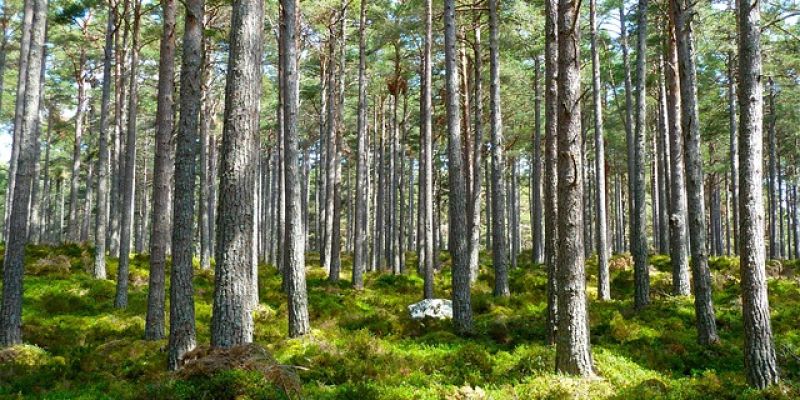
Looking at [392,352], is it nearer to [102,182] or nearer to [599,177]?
[599,177]

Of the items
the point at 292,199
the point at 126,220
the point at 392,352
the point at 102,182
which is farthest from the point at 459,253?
the point at 102,182

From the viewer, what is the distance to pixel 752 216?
727 centimetres

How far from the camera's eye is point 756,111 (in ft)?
24.2

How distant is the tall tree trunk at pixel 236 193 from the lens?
6.75 metres

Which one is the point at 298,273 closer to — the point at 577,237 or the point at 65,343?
the point at 65,343

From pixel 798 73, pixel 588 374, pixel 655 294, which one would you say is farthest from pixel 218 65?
pixel 798 73

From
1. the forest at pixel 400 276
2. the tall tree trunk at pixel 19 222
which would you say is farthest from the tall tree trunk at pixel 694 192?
the tall tree trunk at pixel 19 222

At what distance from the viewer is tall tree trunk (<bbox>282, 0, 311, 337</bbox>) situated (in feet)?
34.8

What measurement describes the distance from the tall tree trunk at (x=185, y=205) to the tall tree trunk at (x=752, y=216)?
832 centimetres

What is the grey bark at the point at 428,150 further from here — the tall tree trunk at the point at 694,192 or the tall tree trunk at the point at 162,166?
the tall tree trunk at the point at 162,166

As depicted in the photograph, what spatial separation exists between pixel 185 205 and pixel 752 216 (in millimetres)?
8682

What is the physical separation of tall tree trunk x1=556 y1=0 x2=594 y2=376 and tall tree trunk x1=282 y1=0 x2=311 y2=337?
543cm

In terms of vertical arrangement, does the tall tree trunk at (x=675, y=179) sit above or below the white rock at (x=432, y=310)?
above

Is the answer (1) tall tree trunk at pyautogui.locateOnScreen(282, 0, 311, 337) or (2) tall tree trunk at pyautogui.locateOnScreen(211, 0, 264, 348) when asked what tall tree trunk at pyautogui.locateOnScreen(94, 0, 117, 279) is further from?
(2) tall tree trunk at pyautogui.locateOnScreen(211, 0, 264, 348)
